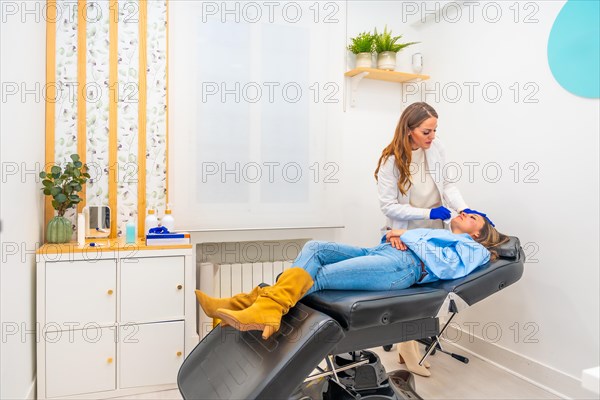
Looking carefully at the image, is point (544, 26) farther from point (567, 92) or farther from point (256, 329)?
point (256, 329)

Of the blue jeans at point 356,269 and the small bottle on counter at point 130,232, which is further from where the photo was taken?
the small bottle on counter at point 130,232

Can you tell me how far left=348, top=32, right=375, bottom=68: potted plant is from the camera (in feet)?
9.64

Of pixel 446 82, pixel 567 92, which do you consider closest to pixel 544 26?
pixel 567 92

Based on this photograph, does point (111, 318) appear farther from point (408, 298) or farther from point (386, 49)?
point (386, 49)

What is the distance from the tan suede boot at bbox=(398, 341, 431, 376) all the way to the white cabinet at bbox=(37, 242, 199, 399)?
48.7 inches

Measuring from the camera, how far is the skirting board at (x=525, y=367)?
2.13 m

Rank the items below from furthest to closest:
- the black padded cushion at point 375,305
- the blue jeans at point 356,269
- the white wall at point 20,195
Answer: the blue jeans at point 356,269 → the white wall at point 20,195 → the black padded cushion at point 375,305

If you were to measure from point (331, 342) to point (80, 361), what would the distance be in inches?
55.9

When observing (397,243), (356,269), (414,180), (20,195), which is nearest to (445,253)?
(397,243)

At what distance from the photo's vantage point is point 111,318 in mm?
2158

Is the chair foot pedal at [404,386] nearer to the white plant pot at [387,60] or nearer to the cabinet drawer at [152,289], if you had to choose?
the cabinet drawer at [152,289]

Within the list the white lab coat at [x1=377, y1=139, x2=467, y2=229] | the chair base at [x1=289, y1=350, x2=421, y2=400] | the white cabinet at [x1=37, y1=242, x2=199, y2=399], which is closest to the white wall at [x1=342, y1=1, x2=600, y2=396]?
the white lab coat at [x1=377, y1=139, x2=467, y2=229]

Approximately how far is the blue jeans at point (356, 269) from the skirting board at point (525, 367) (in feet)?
3.43

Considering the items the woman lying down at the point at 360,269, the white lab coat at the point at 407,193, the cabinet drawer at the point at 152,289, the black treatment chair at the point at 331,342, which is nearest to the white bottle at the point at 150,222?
the cabinet drawer at the point at 152,289
